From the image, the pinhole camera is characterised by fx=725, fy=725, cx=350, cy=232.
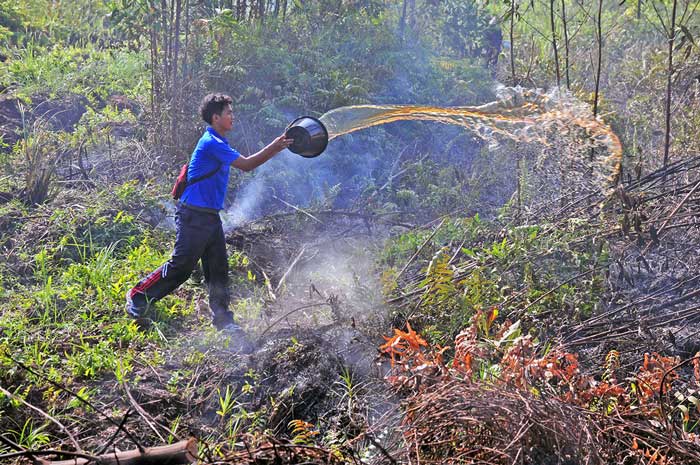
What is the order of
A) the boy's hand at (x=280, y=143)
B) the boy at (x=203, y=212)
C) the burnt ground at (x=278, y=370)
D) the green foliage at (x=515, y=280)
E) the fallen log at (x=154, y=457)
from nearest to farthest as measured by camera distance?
the fallen log at (x=154, y=457)
the burnt ground at (x=278, y=370)
the green foliage at (x=515, y=280)
the boy's hand at (x=280, y=143)
the boy at (x=203, y=212)

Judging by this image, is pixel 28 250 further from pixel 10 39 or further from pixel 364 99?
pixel 10 39

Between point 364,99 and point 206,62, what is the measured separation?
6.67 feet

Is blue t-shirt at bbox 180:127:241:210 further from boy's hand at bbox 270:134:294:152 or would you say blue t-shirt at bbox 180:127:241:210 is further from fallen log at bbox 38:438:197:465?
fallen log at bbox 38:438:197:465

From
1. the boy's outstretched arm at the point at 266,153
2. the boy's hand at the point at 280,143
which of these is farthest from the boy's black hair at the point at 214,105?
the boy's hand at the point at 280,143

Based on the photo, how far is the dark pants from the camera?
533cm

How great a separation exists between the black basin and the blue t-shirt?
445 mm

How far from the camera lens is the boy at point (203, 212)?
5301mm

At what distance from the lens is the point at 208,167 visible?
5.32m

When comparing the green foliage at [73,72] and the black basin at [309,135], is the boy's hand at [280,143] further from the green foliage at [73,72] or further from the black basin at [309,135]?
the green foliage at [73,72]

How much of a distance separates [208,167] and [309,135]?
0.79m

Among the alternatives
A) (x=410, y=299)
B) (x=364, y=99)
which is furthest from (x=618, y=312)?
(x=364, y=99)

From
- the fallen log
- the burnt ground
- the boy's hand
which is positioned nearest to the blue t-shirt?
the boy's hand

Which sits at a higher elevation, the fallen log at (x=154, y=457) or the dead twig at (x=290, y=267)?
the fallen log at (x=154, y=457)

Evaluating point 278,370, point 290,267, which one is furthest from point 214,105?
point 278,370
